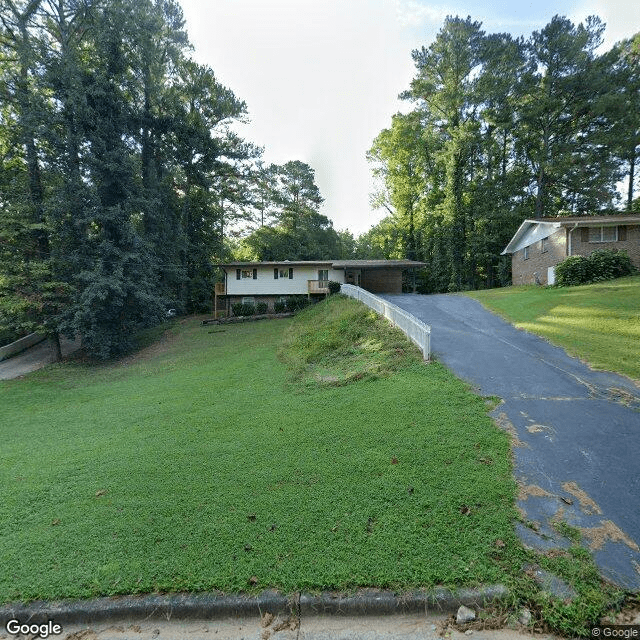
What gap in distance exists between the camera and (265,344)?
15492 millimetres

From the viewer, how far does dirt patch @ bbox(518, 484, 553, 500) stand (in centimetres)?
375

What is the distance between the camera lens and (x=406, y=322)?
10.5m

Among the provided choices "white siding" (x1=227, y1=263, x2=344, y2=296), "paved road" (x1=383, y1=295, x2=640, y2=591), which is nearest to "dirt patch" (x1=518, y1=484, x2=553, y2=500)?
"paved road" (x1=383, y1=295, x2=640, y2=591)

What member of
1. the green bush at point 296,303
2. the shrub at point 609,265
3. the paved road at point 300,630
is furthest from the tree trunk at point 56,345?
the shrub at point 609,265

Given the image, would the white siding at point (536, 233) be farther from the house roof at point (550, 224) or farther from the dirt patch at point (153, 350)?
the dirt patch at point (153, 350)

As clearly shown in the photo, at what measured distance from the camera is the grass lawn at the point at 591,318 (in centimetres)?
803

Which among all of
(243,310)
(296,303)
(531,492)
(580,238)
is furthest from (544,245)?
(531,492)

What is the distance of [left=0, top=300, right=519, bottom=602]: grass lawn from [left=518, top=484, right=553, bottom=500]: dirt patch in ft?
0.36

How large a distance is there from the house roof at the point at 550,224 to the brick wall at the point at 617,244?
0.50 meters

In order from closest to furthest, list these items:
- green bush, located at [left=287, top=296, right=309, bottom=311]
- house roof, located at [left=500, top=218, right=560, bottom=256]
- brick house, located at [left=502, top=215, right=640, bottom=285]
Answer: brick house, located at [left=502, top=215, right=640, bottom=285]
house roof, located at [left=500, top=218, right=560, bottom=256]
green bush, located at [left=287, top=296, right=309, bottom=311]

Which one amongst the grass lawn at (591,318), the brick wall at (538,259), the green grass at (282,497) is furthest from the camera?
the brick wall at (538,259)

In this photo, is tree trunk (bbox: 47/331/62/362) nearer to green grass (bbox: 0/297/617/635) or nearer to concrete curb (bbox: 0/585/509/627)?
green grass (bbox: 0/297/617/635)

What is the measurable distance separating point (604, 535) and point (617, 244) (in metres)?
21.8

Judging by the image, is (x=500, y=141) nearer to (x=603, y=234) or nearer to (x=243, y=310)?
(x=603, y=234)
